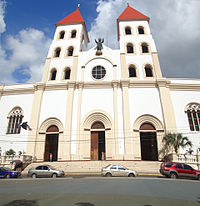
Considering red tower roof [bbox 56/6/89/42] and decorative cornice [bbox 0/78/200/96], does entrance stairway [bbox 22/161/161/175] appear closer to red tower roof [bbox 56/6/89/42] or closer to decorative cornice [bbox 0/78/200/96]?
decorative cornice [bbox 0/78/200/96]

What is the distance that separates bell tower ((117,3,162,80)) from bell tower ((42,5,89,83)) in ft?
22.7

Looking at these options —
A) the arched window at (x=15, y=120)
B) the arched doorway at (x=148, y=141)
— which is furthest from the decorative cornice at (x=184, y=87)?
the arched window at (x=15, y=120)

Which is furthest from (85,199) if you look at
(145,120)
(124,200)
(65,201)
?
(145,120)

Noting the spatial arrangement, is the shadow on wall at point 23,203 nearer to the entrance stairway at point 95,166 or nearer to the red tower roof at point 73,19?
the entrance stairway at point 95,166

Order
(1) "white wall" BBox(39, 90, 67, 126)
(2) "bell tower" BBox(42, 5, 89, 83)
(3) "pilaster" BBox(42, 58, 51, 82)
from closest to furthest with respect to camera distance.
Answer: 1. (1) "white wall" BBox(39, 90, 67, 126)
2. (3) "pilaster" BBox(42, 58, 51, 82)
3. (2) "bell tower" BBox(42, 5, 89, 83)

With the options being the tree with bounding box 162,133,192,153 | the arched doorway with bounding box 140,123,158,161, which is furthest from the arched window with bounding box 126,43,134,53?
the tree with bounding box 162,133,192,153

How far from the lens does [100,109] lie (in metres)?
20.6

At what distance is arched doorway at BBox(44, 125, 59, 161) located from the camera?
20447 millimetres

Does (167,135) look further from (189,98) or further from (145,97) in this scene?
(189,98)

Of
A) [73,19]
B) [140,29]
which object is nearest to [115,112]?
[140,29]

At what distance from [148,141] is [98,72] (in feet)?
37.5

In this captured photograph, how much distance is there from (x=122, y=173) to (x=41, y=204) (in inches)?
366

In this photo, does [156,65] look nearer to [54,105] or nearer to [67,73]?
[67,73]

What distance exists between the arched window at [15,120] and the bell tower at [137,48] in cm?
1477
